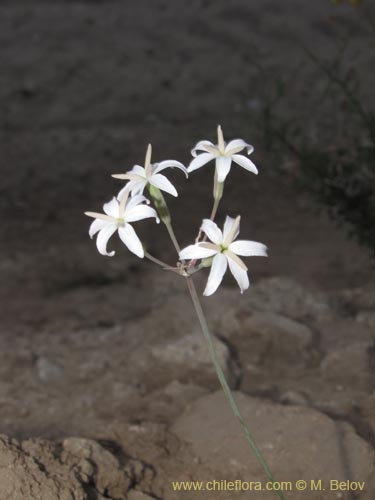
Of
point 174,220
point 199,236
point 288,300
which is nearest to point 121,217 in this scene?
point 199,236

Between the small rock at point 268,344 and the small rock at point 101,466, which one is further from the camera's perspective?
the small rock at point 268,344

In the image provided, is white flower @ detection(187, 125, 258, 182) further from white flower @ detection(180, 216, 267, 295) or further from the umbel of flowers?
white flower @ detection(180, 216, 267, 295)

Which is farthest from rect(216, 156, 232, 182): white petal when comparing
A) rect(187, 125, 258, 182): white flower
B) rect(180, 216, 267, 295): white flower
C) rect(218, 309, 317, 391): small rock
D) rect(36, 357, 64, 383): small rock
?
rect(36, 357, 64, 383): small rock

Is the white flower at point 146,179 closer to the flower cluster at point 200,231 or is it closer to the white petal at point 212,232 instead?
the flower cluster at point 200,231

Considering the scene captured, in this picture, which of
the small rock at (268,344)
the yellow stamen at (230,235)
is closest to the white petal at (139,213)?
the yellow stamen at (230,235)

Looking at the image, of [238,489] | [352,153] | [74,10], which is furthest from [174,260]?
[74,10]

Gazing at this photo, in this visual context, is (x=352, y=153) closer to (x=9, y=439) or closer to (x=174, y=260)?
(x=174, y=260)

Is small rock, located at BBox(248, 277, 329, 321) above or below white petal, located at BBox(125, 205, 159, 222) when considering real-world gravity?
below

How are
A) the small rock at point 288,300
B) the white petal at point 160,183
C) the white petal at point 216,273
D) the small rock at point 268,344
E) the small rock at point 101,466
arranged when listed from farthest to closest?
the small rock at point 288,300, the small rock at point 268,344, the small rock at point 101,466, the white petal at point 160,183, the white petal at point 216,273
